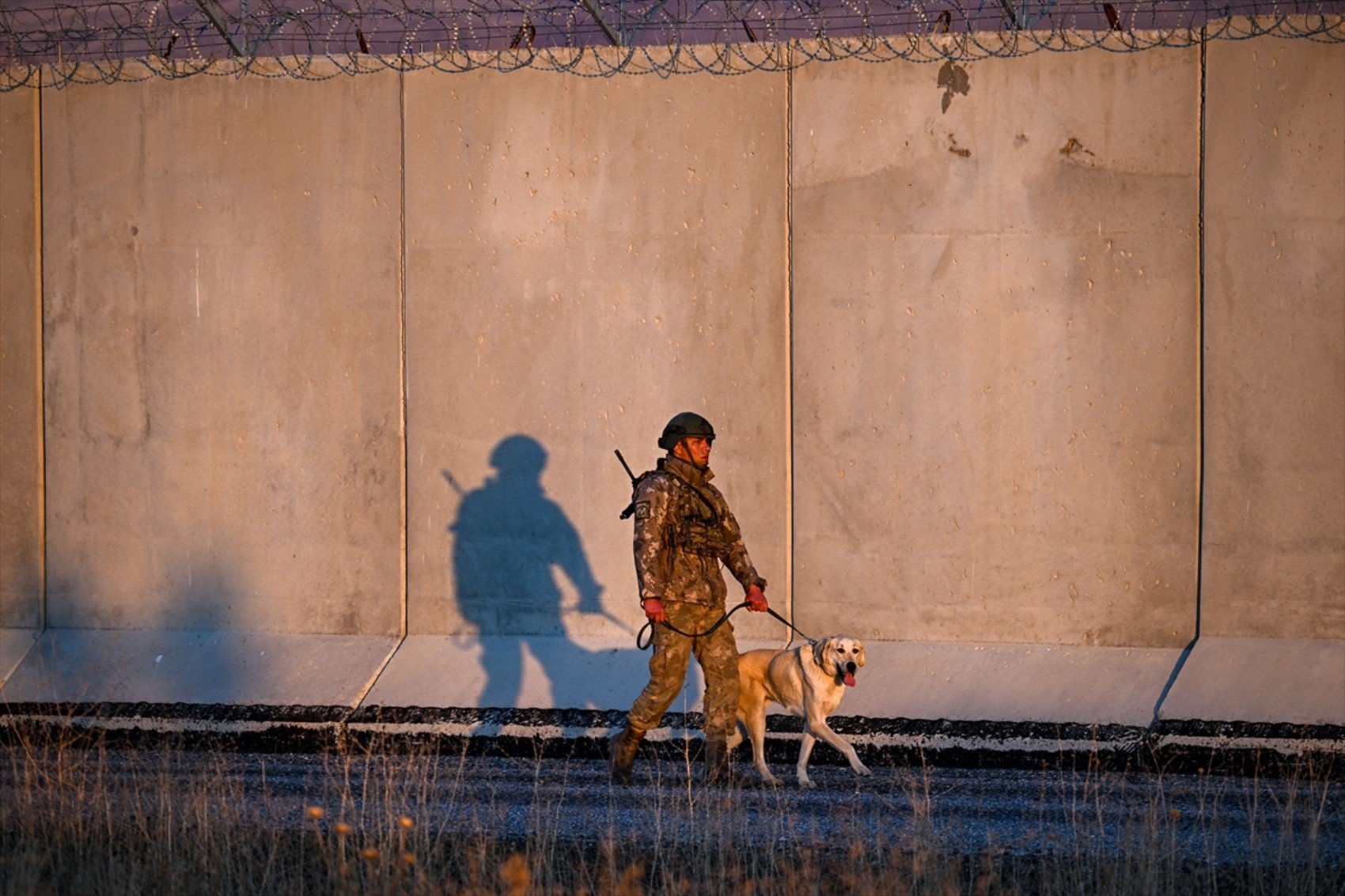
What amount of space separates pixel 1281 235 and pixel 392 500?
5860 millimetres

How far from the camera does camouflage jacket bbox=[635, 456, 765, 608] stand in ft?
27.6

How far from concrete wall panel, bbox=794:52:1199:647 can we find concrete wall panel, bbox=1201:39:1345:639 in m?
0.18

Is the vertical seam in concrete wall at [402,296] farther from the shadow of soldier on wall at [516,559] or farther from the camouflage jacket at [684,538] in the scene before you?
the camouflage jacket at [684,538]

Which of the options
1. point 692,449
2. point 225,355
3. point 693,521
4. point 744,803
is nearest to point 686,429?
point 692,449

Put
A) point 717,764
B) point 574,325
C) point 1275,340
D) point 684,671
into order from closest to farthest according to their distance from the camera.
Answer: point 717,764, point 684,671, point 1275,340, point 574,325

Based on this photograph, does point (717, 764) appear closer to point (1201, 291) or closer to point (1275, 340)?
point (1201, 291)

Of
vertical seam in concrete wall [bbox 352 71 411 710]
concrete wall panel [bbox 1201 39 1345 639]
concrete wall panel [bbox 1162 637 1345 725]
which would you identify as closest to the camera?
concrete wall panel [bbox 1162 637 1345 725]

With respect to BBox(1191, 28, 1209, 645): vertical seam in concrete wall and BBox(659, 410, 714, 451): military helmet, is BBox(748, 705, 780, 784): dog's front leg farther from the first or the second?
BBox(1191, 28, 1209, 645): vertical seam in concrete wall

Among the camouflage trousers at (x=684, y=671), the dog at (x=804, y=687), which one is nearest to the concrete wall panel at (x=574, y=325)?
the dog at (x=804, y=687)

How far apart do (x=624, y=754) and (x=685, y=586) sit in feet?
2.98

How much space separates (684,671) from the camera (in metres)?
8.54

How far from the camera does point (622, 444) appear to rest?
1087cm

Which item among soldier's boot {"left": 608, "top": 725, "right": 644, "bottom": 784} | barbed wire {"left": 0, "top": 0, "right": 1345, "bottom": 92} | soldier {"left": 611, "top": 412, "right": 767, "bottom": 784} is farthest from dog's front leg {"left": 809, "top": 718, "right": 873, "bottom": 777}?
barbed wire {"left": 0, "top": 0, "right": 1345, "bottom": 92}

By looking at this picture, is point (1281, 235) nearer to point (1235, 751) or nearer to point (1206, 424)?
point (1206, 424)
